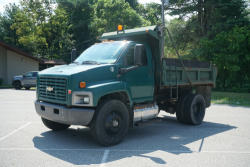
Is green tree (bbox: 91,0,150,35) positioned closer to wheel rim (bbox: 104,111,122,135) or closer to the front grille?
the front grille

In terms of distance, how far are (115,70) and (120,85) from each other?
373 millimetres

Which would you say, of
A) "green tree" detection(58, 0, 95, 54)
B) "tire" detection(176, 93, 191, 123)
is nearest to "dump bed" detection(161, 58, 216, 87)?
"tire" detection(176, 93, 191, 123)

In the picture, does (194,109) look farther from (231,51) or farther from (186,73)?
(231,51)

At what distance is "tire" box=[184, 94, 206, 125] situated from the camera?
25.7ft

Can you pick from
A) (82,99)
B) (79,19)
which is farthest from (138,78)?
(79,19)

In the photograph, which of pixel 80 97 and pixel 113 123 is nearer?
pixel 80 97

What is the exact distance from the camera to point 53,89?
18.3 ft

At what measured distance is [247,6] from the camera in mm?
22547

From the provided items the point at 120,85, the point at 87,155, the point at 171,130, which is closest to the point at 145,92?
the point at 120,85

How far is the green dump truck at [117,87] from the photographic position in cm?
521

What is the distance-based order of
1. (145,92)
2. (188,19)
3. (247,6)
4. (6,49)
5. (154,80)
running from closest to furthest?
(145,92)
(154,80)
(247,6)
(188,19)
(6,49)

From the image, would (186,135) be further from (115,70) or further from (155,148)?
(115,70)

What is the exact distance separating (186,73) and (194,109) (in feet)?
4.45

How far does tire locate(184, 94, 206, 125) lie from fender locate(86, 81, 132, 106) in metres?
2.88
